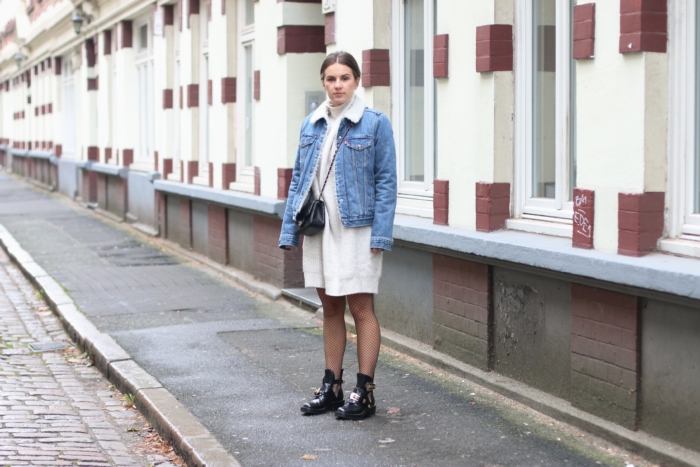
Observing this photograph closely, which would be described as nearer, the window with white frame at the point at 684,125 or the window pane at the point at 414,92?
the window with white frame at the point at 684,125

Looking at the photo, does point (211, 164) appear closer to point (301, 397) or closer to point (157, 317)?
point (157, 317)

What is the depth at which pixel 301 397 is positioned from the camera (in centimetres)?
700

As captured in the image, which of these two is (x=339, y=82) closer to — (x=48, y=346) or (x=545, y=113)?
(x=545, y=113)

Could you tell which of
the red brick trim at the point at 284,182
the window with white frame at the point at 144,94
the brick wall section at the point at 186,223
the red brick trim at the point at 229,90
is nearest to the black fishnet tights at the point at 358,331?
the red brick trim at the point at 284,182

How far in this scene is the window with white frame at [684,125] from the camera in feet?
18.0

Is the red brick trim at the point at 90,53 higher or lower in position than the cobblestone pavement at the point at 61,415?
higher

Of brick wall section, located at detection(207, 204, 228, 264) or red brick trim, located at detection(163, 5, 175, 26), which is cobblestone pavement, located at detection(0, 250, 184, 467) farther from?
red brick trim, located at detection(163, 5, 175, 26)

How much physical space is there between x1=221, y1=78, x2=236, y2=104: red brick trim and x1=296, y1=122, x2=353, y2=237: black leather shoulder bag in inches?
299

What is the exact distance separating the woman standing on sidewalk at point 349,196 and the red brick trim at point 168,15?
444 inches

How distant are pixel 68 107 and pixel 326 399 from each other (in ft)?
79.8

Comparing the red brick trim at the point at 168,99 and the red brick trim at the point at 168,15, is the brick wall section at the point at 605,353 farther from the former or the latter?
the red brick trim at the point at 168,15

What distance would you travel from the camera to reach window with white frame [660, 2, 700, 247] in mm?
5496

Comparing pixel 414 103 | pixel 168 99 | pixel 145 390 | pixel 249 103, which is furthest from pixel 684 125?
pixel 168 99

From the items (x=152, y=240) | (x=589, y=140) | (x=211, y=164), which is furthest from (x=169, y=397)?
(x=152, y=240)
